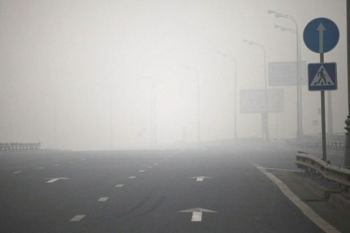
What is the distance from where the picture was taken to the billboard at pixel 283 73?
89812 mm

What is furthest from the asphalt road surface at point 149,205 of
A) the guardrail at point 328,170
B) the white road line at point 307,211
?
the guardrail at point 328,170

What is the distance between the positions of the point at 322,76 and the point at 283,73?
2938 inches

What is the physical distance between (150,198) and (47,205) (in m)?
2.44

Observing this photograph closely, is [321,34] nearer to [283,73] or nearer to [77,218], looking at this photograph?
[77,218]

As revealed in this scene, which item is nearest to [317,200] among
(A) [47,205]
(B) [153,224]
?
(B) [153,224]

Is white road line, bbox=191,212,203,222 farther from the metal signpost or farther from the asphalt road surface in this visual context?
the metal signpost

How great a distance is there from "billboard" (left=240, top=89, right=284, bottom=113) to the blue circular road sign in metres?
88.6

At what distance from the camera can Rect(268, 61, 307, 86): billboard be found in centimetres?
8981

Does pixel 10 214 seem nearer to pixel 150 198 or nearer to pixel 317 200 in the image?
pixel 150 198

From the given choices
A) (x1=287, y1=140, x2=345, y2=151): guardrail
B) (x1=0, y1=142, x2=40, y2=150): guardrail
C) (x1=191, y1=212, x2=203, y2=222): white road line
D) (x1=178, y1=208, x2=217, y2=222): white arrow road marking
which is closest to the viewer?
(x1=191, y1=212, x2=203, y2=222): white road line

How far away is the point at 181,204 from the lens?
44.6 feet

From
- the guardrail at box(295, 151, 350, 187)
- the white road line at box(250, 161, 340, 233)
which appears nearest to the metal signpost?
the guardrail at box(295, 151, 350, 187)

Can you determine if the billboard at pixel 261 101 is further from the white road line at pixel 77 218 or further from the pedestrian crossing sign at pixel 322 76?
the white road line at pixel 77 218

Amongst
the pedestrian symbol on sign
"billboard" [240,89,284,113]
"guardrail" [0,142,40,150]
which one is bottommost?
"guardrail" [0,142,40,150]
